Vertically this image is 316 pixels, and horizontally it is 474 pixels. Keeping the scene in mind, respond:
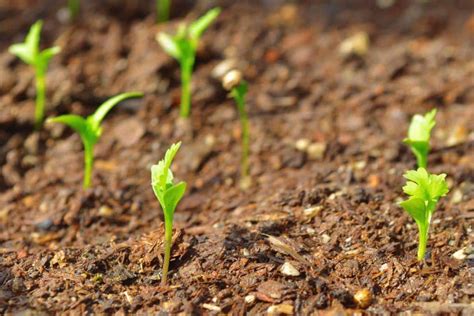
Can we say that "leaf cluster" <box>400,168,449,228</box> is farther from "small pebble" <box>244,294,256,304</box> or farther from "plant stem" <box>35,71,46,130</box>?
"plant stem" <box>35,71,46,130</box>

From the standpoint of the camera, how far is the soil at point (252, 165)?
1.74 meters

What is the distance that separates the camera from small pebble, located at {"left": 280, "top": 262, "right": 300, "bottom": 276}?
177cm

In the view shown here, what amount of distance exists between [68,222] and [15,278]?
415mm

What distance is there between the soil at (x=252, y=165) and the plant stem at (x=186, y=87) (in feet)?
0.17

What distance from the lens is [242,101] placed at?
227 cm

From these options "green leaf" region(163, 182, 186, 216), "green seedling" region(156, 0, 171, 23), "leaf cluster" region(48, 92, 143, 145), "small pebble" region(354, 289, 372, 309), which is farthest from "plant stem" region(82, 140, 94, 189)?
"green seedling" region(156, 0, 171, 23)

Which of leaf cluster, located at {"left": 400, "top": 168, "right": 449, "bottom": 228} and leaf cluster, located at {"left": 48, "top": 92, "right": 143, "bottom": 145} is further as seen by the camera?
leaf cluster, located at {"left": 48, "top": 92, "right": 143, "bottom": 145}

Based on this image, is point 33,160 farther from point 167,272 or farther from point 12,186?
point 167,272

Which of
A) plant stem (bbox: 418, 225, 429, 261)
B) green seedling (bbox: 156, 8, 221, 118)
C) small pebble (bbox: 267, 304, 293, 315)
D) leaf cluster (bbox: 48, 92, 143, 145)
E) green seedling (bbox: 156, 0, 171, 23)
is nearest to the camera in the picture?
small pebble (bbox: 267, 304, 293, 315)

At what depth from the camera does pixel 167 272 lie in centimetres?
179

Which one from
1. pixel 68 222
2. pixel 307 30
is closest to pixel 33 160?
pixel 68 222

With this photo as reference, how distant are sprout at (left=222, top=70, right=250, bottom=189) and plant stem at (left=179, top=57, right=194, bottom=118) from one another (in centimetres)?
15

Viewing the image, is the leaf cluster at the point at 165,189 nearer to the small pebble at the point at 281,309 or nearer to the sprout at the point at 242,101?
the small pebble at the point at 281,309

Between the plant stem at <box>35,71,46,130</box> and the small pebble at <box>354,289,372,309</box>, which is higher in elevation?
the plant stem at <box>35,71,46,130</box>
